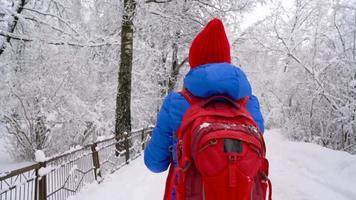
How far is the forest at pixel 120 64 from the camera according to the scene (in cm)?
974

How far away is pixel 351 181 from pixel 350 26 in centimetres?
578

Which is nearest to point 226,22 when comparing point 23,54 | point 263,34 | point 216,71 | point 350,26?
point 263,34

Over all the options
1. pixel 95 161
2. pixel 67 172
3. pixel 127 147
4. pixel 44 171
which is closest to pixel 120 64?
pixel 127 147

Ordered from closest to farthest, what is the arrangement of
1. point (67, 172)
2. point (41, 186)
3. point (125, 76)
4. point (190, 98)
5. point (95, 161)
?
point (190, 98), point (41, 186), point (67, 172), point (95, 161), point (125, 76)

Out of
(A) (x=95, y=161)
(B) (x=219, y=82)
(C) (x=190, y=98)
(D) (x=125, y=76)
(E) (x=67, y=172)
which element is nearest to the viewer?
(B) (x=219, y=82)

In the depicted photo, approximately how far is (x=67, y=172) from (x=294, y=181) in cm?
468

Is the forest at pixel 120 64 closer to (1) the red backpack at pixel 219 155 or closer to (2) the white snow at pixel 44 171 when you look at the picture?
(2) the white snow at pixel 44 171

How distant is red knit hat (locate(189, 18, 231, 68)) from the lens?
6.95 feet

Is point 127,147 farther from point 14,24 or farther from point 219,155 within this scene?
point 219,155

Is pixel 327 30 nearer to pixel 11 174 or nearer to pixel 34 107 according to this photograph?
pixel 34 107

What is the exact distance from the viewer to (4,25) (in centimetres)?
836

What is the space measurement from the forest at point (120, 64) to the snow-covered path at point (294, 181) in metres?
1.95

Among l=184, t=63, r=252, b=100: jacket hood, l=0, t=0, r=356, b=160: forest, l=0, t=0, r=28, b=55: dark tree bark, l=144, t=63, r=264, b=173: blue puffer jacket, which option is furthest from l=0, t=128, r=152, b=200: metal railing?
l=0, t=0, r=28, b=55: dark tree bark

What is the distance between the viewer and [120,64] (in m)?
10.3
